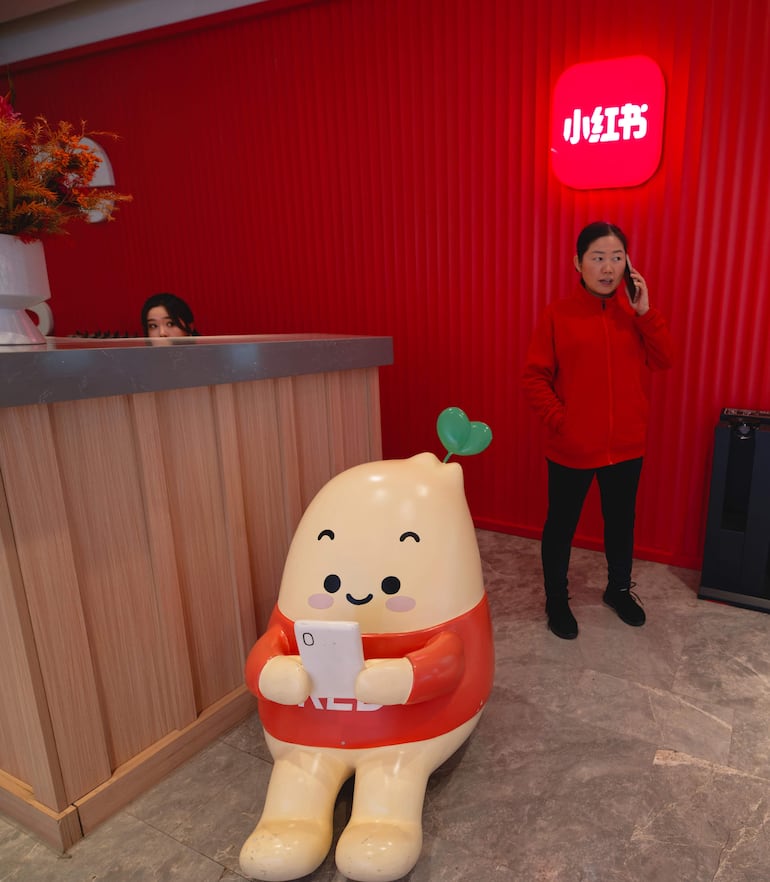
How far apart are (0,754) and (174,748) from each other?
43 cm

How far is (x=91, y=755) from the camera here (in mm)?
1541

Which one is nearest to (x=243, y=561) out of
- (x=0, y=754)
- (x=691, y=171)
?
(x=0, y=754)

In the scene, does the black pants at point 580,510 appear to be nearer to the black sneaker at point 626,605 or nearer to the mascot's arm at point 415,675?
the black sneaker at point 626,605

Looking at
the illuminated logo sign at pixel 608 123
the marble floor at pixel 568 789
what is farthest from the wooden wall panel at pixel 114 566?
the illuminated logo sign at pixel 608 123

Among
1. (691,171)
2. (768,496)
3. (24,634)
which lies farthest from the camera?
(691,171)

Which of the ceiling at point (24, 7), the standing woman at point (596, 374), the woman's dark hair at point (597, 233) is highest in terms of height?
the ceiling at point (24, 7)

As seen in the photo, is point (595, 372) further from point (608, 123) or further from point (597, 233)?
point (608, 123)

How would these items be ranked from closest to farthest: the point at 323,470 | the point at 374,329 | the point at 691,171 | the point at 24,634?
the point at 24,634 < the point at 323,470 < the point at 691,171 < the point at 374,329

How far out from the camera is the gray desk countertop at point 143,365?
1292 millimetres

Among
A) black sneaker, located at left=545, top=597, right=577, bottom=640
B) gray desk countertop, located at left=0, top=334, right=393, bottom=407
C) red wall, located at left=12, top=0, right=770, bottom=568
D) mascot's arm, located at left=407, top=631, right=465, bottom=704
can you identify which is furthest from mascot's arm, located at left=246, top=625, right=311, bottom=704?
red wall, located at left=12, top=0, right=770, bottom=568

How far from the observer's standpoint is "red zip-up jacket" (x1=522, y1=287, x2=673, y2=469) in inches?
89.6

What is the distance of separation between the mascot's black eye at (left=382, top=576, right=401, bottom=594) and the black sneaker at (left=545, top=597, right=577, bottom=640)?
1179 mm

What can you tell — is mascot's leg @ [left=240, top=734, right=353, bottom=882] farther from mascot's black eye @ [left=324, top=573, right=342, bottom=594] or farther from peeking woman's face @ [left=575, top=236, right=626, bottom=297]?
peeking woman's face @ [left=575, top=236, right=626, bottom=297]

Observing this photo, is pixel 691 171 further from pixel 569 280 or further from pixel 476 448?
pixel 476 448
